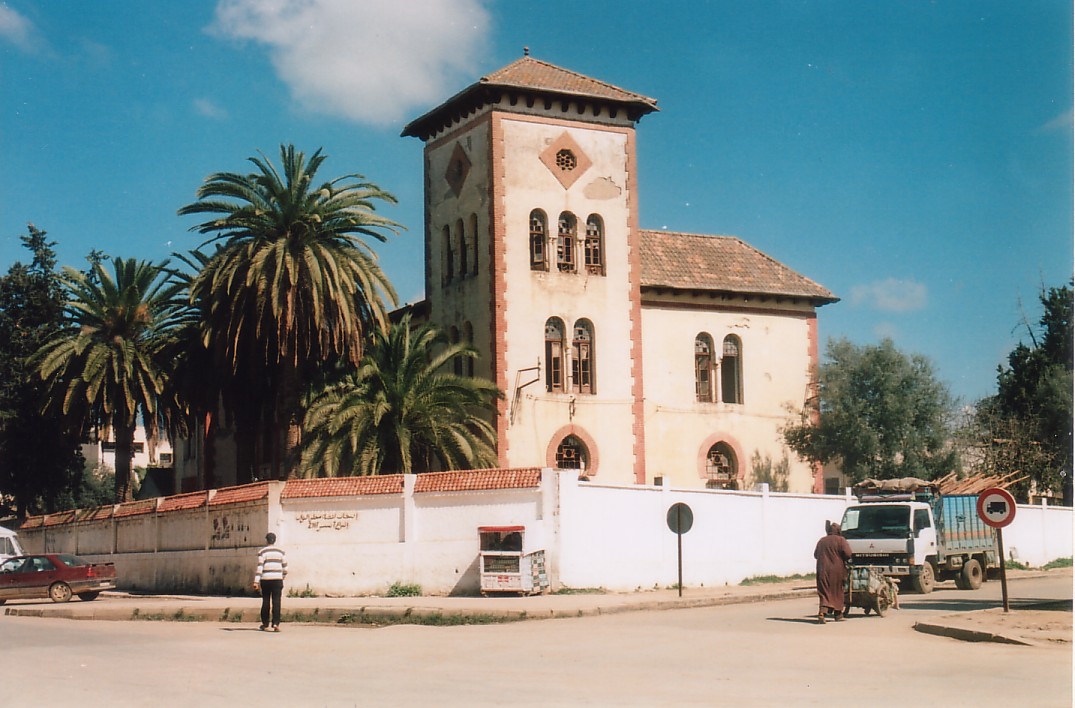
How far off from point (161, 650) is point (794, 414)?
29614 mm

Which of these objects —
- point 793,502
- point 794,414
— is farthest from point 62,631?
point 794,414

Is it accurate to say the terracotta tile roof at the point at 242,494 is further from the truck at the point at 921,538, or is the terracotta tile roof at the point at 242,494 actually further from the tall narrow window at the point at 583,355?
the truck at the point at 921,538

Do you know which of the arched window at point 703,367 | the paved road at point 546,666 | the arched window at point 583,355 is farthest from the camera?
the arched window at point 703,367

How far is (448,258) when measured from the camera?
42.6 metres

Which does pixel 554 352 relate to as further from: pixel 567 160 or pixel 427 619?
pixel 427 619

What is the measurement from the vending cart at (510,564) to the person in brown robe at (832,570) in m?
7.96

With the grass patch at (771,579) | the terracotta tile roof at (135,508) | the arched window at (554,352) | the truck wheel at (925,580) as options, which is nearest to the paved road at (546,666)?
the truck wheel at (925,580)

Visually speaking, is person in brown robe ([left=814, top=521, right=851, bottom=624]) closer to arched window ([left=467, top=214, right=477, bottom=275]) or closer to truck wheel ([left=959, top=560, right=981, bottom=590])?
truck wheel ([left=959, top=560, right=981, bottom=590])

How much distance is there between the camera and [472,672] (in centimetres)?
1427

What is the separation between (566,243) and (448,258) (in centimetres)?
441

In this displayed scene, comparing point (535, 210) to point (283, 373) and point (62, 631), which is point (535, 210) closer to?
point (283, 373)

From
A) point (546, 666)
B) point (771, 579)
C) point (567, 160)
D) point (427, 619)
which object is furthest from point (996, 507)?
point (567, 160)

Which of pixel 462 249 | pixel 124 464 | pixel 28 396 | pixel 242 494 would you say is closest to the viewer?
pixel 242 494

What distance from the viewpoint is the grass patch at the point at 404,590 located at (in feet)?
93.3
